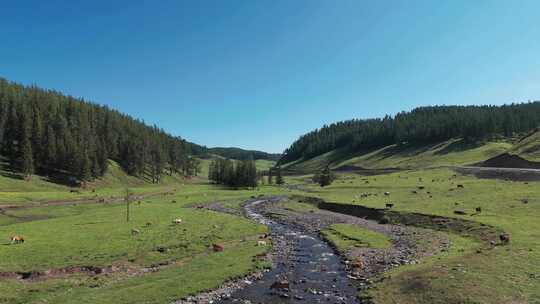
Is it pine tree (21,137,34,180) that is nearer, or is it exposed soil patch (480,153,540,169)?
exposed soil patch (480,153,540,169)

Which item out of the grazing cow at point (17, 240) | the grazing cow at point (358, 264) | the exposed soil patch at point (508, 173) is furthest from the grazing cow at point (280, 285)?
the exposed soil patch at point (508, 173)

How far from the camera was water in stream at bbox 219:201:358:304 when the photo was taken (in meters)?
24.3

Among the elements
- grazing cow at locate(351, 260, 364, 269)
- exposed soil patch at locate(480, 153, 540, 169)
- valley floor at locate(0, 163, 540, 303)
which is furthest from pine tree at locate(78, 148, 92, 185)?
exposed soil patch at locate(480, 153, 540, 169)

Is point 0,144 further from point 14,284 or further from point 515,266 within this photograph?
point 515,266

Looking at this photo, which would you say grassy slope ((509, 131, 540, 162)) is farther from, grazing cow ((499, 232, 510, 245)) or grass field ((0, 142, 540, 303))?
grazing cow ((499, 232, 510, 245))

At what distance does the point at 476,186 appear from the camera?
75500mm

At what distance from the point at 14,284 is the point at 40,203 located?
5856 centimetres

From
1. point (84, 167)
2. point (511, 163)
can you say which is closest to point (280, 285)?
point (84, 167)

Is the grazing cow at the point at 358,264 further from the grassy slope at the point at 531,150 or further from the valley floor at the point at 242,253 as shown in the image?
the grassy slope at the point at 531,150

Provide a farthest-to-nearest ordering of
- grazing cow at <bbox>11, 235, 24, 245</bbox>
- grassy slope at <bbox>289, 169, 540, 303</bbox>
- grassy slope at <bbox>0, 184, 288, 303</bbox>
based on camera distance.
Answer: grazing cow at <bbox>11, 235, 24, 245</bbox>, grassy slope at <bbox>0, 184, 288, 303</bbox>, grassy slope at <bbox>289, 169, 540, 303</bbox>

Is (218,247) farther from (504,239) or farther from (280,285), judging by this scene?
(504,239)

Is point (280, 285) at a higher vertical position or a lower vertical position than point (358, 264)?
lower

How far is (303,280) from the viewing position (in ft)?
93.1

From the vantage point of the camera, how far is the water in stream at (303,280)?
2433 cm
